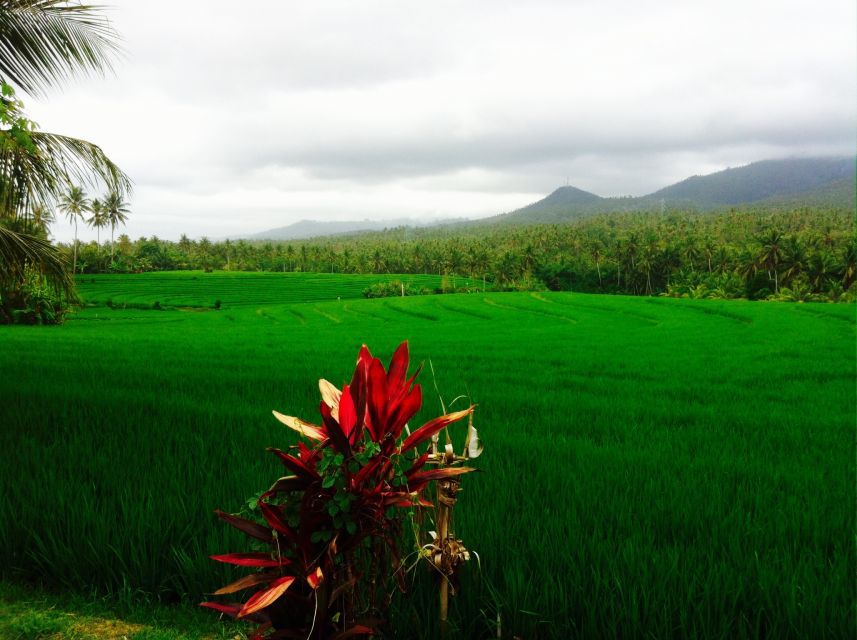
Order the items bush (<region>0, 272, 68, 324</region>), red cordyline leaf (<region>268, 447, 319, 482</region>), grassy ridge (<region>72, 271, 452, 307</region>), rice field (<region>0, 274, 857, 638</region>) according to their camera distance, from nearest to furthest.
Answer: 1. red cordyline leaf (<region>268, 447, 319, 482</region>)
2. rice field (<region>0, 274, 857, 638</region>)
3. bush (<region>0, 272, 68, 324</region>)
4. grassy ridge (<region>72, 271, 452, 307</region>)

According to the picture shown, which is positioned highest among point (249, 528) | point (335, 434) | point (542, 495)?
point (335, 434)

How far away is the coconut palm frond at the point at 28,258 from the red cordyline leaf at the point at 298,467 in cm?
556

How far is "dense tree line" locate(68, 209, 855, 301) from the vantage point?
60.3 metres

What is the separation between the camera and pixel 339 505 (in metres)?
1.35

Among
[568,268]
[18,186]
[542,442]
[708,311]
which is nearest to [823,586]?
[542,442]

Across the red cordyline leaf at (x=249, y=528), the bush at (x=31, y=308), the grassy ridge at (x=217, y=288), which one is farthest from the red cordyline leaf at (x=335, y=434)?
the grassy ridge at (x=217, y=288)

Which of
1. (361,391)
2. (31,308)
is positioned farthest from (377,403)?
(31,308)

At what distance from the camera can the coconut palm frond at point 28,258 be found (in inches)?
208

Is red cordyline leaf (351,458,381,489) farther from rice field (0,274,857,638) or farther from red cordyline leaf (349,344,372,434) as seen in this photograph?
rice field (0,274,857,638)

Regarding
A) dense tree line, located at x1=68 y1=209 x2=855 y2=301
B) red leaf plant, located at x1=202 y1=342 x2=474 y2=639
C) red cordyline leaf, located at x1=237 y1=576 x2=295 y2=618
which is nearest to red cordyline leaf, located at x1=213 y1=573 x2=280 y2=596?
red leaf plant, located at x1=202 y1=342 x2=474 y2=639

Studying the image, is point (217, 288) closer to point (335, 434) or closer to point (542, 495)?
point (542, 495)

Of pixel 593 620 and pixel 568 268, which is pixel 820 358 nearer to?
pixel 593 620

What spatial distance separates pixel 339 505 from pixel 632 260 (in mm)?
85873

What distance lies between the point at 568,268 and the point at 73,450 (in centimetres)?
8381
